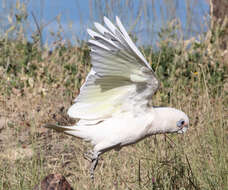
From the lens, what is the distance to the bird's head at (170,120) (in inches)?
103

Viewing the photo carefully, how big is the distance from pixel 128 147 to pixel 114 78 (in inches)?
74.4

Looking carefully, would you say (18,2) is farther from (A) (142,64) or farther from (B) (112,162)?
(A) (142,64)

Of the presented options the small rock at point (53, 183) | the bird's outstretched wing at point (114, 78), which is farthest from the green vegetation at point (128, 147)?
the bird's outstretched wing at point (114, 78)

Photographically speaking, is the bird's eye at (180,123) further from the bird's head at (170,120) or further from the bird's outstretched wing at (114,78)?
the bird's outstretched wing at (114,78)

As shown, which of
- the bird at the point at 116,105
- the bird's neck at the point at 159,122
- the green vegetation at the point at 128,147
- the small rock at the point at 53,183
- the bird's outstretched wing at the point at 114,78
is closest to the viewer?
the bird's outstretched wing at the point at 114,78

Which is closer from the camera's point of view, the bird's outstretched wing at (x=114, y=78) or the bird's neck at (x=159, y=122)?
the bird's outstretched wing at (x=114, y=78)

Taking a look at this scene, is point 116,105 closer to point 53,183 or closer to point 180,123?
point 180,123

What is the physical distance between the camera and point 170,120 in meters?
2.63

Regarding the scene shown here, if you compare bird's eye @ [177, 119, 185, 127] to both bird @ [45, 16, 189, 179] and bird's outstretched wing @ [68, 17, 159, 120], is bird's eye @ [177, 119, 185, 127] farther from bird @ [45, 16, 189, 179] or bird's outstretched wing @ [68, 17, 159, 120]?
bird's outstretched wing @ [68, 17, 159, 120]

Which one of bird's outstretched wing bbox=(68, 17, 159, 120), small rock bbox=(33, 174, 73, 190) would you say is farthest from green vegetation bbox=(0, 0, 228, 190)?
bird's outstretched wing bbox=(68, 17, 159, 120)

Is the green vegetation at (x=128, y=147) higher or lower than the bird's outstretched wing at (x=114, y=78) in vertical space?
lower

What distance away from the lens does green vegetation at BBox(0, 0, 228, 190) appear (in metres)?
3.28

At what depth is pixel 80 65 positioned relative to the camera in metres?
5.61

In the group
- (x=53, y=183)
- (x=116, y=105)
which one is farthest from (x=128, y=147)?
(x=116, y=105)
